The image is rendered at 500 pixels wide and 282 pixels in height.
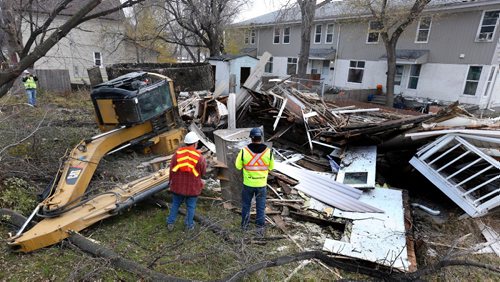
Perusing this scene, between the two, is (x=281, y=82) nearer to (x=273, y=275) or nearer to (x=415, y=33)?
(x=273, y=275)

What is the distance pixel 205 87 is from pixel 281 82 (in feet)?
9.54

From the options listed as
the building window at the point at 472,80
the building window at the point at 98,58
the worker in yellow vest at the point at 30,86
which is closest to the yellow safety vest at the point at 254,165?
the worker in yellow vest at the point at 30,86

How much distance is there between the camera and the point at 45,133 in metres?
7.61

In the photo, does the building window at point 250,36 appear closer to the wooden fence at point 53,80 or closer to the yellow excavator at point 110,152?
the wooden fence at point 53,80

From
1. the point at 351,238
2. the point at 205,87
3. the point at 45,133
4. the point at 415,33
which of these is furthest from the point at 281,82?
the point at 415,33

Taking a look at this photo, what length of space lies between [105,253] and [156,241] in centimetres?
77

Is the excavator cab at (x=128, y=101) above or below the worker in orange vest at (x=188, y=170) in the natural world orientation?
above

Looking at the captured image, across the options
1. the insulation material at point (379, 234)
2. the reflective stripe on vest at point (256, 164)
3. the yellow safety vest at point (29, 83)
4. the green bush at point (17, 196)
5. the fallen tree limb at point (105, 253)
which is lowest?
the insulation material at point (379, 234)

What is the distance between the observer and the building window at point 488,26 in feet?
50.1

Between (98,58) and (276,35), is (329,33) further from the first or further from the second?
(98,58)

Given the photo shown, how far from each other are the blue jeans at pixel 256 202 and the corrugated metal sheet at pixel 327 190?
58.7 inches

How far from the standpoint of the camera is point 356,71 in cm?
2209

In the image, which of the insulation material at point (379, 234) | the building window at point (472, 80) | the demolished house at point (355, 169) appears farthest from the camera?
the building window at point (472, 80)

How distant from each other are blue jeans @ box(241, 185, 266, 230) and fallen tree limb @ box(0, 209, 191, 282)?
1.64 metres
